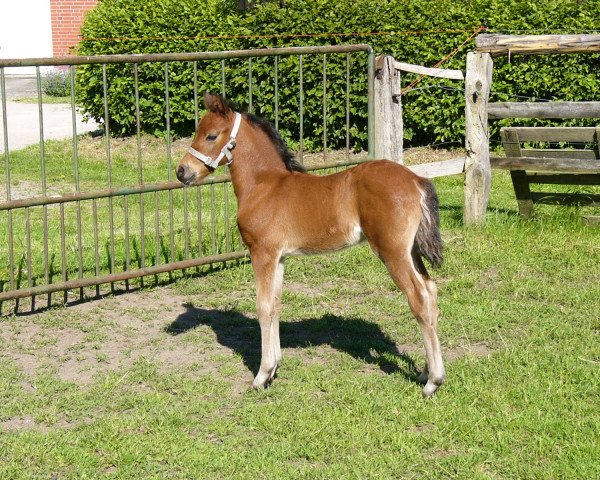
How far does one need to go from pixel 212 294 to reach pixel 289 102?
6216mm

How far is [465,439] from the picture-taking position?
205 inches

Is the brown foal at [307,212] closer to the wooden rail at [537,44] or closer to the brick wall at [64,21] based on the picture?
the wooden rail at [537,44]

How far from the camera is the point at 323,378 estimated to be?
20.5 ft

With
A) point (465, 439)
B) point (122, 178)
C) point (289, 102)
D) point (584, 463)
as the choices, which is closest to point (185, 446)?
point (465, 439)

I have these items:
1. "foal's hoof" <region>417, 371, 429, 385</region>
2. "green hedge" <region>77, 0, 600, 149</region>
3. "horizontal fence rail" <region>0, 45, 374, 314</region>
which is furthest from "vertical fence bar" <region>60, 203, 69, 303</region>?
"green hedge" <region>77, 0, 600, 149</region>

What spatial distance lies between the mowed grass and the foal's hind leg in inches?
5.7

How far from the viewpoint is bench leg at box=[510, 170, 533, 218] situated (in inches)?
391

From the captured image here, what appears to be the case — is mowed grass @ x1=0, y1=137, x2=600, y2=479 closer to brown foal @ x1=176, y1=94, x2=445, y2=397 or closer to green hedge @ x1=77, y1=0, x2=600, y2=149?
brown foal @ x1=176, y1=94, x2=445, y2=397

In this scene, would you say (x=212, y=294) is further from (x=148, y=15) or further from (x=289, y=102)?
(x=148, y=15)

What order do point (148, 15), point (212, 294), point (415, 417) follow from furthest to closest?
1. point (148, 15)
2. point (212, 294)
3. point (415, 417)

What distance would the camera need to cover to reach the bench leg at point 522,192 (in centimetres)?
994

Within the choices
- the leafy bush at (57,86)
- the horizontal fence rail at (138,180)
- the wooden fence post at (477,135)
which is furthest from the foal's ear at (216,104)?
the leafy bush at (57,86)

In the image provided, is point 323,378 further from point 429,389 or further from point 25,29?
point 25,29

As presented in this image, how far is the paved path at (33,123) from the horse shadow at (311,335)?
805 centimetres
